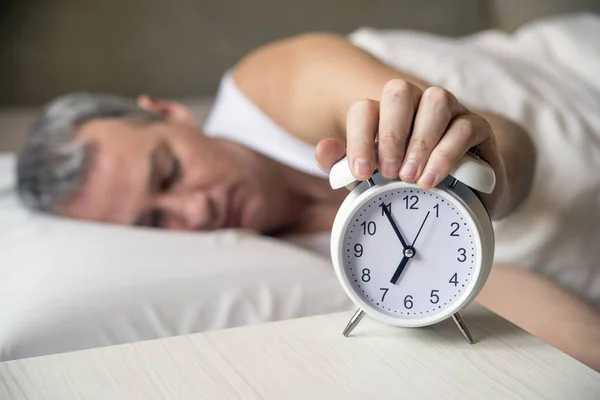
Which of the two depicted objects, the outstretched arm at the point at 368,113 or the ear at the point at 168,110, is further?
the ear at the point at 168,110

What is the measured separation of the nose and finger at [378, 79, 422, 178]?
2.07 ft

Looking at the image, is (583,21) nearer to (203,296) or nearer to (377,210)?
(203,296)

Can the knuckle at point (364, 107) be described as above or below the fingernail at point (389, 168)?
above

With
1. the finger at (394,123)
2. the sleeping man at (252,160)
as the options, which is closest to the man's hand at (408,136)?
the finger at (394,123)

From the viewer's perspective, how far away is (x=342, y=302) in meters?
1.13

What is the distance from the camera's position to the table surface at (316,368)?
63 cm

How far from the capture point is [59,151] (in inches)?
52.6

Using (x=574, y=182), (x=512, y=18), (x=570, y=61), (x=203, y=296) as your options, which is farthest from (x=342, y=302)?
(x=512, y=18)

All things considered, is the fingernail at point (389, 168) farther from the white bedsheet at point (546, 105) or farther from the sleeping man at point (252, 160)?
the white bedsheet at point (546, 105)

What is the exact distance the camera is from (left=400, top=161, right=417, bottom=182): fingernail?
2.14 feet

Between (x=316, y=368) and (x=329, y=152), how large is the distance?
0.19 m

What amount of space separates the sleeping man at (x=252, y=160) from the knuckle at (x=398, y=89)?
29 centimetres

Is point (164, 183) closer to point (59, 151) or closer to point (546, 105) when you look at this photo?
point (59, 151)

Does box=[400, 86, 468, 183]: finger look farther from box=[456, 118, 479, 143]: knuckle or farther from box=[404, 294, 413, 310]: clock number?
box=[404, 294, 413, 310]: clock number
